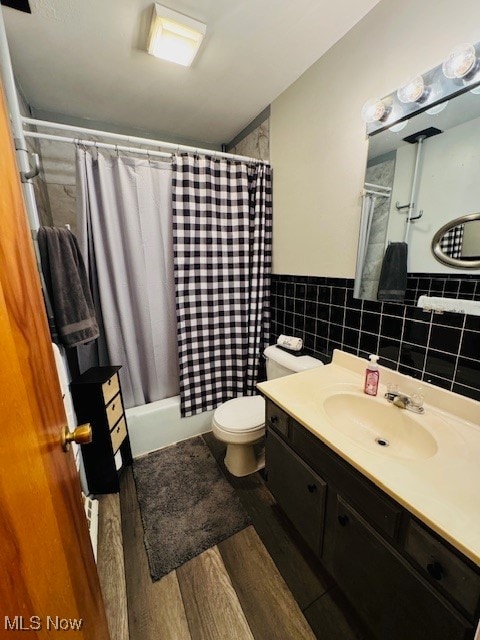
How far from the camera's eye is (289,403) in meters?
1.10

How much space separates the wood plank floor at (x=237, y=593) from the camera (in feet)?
3.22

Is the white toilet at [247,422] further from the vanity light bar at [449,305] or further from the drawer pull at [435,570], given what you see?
the drawer pull at [435,570]

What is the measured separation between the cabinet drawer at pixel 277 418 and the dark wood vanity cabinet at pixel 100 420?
3.01 feet

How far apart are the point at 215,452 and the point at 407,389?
53.1 inches

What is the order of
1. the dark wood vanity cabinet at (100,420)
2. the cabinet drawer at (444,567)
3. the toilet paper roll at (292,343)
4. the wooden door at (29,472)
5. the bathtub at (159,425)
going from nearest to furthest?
the wooden door at (29,472) < the cabinet drawer at (444,567) < the dark wood vanity cabinet at (100,420) < the toilet paper roll at (292,343) < the bathtub at (159,425)

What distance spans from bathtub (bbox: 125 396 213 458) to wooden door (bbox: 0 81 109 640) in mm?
1190

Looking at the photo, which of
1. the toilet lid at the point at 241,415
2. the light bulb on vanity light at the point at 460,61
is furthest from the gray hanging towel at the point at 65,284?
the light bulb on vanity light at the point at 460,61

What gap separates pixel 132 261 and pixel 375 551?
1.84 m

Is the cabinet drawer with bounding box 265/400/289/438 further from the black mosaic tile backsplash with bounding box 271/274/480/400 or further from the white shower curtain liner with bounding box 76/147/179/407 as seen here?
the white shower curtain liner with bounding box 76/147/179/407

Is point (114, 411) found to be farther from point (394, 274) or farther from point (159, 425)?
point (394, 274)

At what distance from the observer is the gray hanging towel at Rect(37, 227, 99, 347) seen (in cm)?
128

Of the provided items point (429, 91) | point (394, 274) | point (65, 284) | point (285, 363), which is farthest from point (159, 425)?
point (429, 91)

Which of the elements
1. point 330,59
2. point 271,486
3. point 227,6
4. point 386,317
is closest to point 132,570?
point 271,486

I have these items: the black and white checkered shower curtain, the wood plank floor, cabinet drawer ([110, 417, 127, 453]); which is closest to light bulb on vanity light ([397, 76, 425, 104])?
the black and white checkered shower curtain
